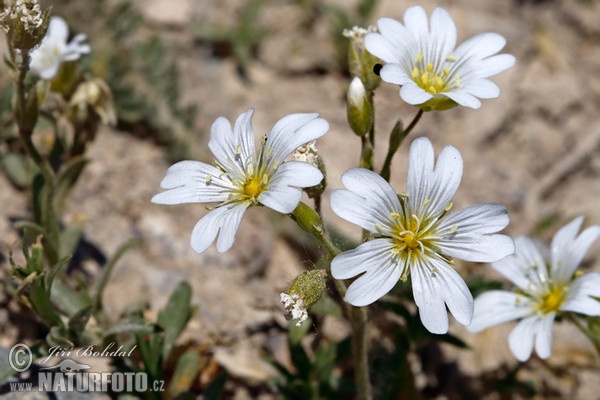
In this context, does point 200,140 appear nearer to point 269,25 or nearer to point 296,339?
point 269,25

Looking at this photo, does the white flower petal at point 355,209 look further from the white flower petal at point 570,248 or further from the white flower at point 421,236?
the white flower petal at point 570,248

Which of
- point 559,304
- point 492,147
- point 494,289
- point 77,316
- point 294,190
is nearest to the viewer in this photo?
point 294,190

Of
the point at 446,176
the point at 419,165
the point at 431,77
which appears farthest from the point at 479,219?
the point at 431,77

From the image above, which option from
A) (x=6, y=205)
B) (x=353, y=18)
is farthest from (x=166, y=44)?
(x=6, y=205)

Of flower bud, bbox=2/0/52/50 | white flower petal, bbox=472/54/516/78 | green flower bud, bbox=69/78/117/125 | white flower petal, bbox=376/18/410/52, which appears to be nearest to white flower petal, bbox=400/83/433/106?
white flower petal, bbox=376/18/410/52

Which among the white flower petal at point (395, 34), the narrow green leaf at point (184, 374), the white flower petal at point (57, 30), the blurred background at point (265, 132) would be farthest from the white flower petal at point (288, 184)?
the white flower petal at point (57, 30)
